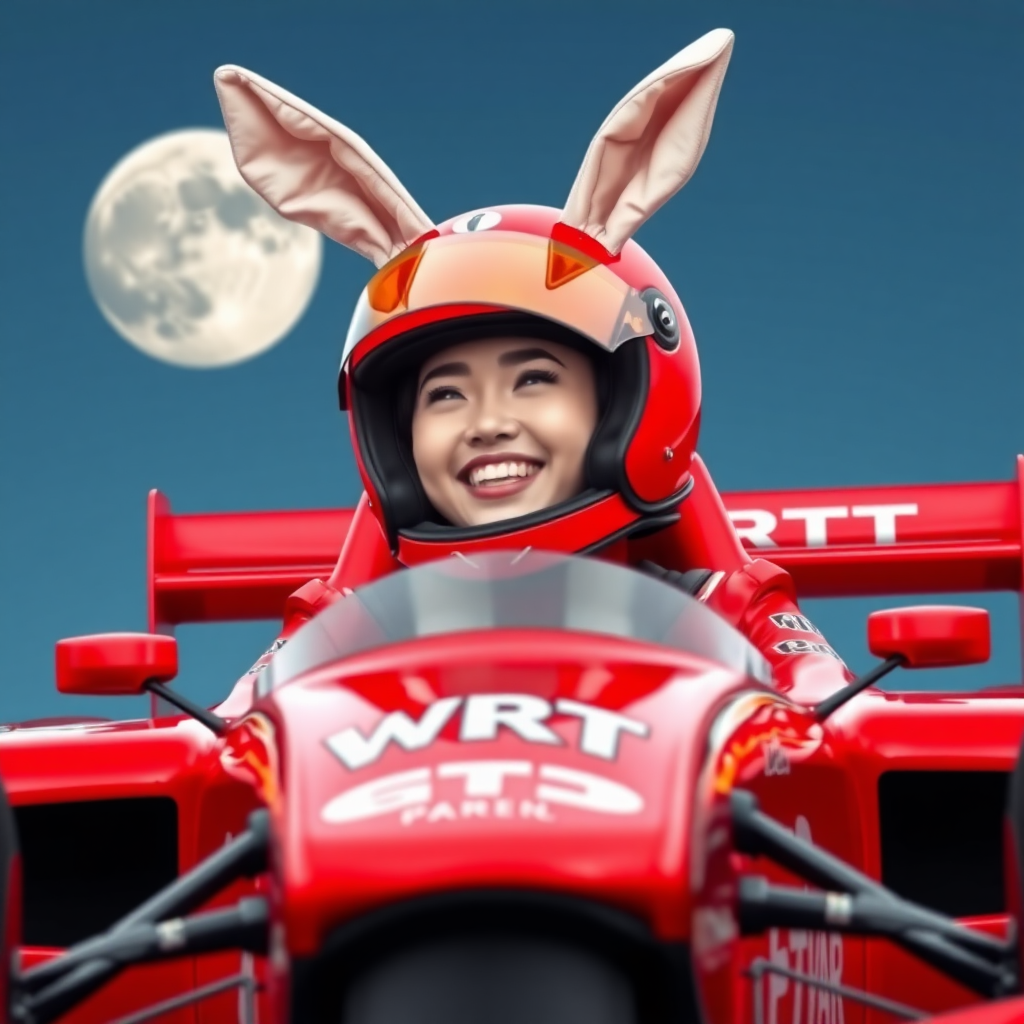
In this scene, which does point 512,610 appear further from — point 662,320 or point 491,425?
point 662,320

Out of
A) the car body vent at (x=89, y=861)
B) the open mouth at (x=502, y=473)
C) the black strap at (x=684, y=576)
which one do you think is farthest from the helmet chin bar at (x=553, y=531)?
the car body vent at (x=89, y=861)

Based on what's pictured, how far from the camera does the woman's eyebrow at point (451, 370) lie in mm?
3586

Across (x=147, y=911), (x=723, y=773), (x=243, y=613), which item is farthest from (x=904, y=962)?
(x=243, y=613)

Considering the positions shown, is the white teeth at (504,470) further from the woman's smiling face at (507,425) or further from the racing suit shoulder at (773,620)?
the racing suit shoulder at (773,620)

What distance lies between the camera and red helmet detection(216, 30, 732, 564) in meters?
3.46

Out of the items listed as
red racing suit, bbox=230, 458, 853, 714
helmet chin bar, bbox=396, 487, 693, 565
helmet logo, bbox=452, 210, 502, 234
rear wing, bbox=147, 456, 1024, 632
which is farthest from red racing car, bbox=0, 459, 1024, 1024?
rear wing, bbox=147, 456, 1024, 632

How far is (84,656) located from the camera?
8.42 ft

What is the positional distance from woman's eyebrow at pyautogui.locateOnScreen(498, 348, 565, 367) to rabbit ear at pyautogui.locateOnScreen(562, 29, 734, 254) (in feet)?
1.00

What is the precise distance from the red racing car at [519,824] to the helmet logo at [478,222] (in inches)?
43.9

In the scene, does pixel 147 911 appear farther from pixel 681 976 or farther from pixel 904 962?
pixel 904 962

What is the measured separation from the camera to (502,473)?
11.7ft

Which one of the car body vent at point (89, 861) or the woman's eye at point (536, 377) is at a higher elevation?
the woman's eye at point (536, 377)

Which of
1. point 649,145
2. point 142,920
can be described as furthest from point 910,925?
point 649,145

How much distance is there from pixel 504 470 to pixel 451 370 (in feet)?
0.79
